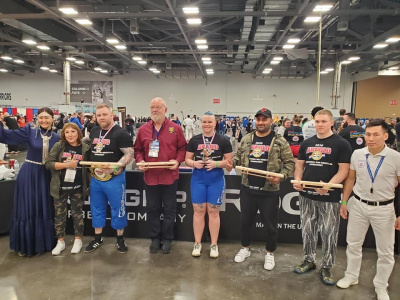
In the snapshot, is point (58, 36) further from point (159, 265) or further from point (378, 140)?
point (378, 140)

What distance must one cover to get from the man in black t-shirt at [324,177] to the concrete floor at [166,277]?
36cm

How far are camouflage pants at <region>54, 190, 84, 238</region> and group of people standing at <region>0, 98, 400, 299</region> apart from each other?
0.04 ft

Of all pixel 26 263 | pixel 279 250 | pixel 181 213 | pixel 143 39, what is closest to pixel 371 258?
pixel 279 250

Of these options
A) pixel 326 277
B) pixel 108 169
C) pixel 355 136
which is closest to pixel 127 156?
pixel 108 169

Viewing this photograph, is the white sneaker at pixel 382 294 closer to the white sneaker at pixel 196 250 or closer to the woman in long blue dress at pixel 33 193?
the white sneaker at pixel 196 250

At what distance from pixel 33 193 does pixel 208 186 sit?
1942mm

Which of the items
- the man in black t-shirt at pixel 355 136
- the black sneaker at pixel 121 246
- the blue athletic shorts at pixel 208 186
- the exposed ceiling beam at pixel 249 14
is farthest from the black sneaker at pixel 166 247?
the exposed ceiling beam at pixel 249 14

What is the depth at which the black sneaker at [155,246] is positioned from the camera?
3.37 metres

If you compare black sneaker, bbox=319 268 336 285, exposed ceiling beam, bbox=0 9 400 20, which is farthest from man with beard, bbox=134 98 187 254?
exposed ceiling beam, bbox=0 9 400 20

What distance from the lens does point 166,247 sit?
3.38 metres

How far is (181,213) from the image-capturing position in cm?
371

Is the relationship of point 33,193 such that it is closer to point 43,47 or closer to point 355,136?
point 355,136

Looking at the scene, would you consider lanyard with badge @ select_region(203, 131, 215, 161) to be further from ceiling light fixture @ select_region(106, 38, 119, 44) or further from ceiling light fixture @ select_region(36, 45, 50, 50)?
ceiling light fixture @ select_region(36, 45, 50, 50)

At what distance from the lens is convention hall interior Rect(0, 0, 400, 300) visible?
2.77 metres
